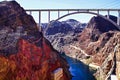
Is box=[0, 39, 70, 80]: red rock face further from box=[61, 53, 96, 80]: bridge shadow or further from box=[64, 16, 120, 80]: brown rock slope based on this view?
box=[64, 16, 120, 80]: brown rock slope

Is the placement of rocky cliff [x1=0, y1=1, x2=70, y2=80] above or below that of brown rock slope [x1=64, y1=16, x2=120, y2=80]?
above

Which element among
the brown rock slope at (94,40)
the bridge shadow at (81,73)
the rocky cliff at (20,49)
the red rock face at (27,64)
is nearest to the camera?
the red rock face at (27,64)

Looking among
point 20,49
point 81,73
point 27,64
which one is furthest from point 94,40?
point 20,49

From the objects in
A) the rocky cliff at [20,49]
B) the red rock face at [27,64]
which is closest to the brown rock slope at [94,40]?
the red rock face at [27,64]

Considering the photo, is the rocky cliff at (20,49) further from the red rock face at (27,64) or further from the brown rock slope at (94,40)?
the brown rock slope at (94,40)

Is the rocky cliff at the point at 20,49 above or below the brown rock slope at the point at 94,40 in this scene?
above

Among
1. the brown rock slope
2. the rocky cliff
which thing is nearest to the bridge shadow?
the brown rock slope

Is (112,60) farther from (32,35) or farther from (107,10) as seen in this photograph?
(32,35)

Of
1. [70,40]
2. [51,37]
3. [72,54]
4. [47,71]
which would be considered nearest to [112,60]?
[47,71]
